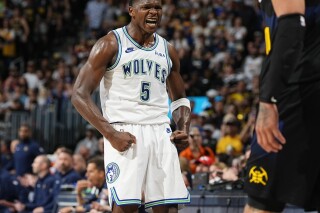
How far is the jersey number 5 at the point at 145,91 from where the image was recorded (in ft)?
22.0

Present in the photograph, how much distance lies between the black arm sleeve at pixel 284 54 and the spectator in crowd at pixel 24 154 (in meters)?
11.4

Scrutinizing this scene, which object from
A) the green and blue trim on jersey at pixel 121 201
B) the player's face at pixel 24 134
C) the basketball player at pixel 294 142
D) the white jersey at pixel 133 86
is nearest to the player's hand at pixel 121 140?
the white jersey at pixel 133 86

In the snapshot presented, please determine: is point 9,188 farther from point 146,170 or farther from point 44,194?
point 146,170

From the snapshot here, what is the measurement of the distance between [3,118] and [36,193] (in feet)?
19.2

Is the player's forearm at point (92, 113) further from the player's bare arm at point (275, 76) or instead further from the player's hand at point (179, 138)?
the player's bare arm at point (275, 76)

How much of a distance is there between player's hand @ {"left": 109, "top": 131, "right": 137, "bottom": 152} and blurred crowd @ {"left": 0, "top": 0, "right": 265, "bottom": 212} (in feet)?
9.65

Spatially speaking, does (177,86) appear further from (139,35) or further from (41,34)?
(41,34)

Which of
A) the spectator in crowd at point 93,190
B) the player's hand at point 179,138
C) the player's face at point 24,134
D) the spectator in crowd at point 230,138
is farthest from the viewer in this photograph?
the player's face at point 24,134

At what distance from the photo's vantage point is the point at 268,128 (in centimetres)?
413

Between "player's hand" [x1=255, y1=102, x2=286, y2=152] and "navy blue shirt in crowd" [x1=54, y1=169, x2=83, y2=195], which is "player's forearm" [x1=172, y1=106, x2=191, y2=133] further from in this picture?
"navy blue shirt in crowd" [x1=54, y1=169, x2=83, y2=195]

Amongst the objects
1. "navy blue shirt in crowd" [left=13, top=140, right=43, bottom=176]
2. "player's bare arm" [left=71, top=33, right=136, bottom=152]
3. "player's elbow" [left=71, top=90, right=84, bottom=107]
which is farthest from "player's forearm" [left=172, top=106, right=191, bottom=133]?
"navy blue shirt in crowd" [left=13, top=140, right=43, bottom=176]

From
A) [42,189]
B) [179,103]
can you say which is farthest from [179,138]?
[42,189]

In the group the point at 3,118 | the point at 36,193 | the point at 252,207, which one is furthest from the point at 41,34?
the point at 252,207

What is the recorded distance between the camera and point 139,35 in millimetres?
6848
